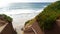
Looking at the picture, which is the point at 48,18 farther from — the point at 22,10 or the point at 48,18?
the point at 22,10

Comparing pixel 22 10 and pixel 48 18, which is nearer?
pixel 48 18

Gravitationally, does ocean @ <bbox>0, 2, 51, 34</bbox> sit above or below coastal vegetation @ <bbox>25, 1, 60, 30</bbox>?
below

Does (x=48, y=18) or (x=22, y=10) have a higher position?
(x=48, y=18)

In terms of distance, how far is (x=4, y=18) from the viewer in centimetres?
368

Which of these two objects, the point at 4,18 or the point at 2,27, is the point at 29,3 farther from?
the point at 2,27

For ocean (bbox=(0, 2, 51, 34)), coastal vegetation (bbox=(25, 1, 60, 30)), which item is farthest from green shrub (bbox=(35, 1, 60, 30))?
ocean (bbox=(0, 2, 51, 34))

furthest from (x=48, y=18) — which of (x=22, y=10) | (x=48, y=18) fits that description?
(x=22, y=10)

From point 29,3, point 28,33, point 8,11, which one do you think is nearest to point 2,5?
point 8,11

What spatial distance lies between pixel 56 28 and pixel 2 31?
994mm

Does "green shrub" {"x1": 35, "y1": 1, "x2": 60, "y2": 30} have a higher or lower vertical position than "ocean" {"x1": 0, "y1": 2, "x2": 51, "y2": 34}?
higher

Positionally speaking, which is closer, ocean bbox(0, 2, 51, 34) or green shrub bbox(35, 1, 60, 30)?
green shrub bbox(35, 1, 60, 30)

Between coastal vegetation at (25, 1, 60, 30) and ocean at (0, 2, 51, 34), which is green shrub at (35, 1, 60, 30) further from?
ocean at (0, 2, 51, 34)

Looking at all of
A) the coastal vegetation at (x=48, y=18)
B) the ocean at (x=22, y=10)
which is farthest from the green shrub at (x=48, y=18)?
the ocean at (x=22, y=10)

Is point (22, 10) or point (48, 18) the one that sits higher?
point (48, 18)
